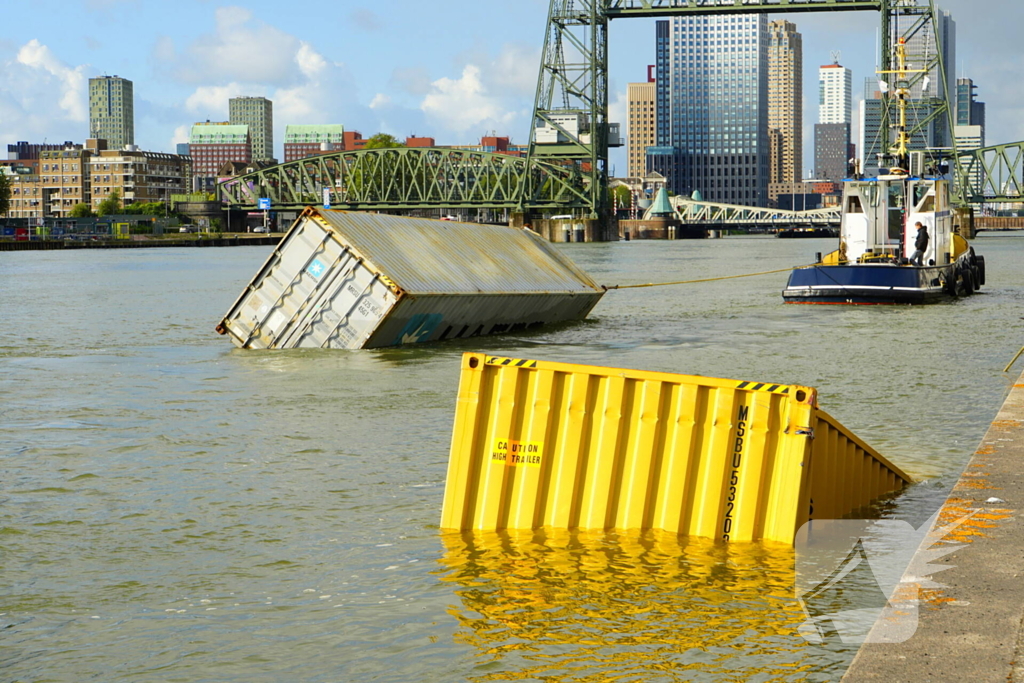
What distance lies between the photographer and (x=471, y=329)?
26.5 metres

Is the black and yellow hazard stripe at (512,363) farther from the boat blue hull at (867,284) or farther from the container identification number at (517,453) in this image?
the boat blue hull at (867,284)

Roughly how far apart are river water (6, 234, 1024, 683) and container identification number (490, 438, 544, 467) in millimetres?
544

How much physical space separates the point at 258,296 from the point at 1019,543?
18064 millimetres

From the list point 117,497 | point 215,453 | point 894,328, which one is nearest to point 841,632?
point 117,497

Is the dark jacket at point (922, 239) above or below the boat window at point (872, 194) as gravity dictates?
below

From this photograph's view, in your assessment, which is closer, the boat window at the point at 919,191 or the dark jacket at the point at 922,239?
the dark jacket at the point at 922,239

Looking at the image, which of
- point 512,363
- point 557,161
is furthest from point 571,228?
point 512,363

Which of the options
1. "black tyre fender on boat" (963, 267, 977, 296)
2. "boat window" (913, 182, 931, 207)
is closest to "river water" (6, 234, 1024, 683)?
"boat window" (913, 182, 931, 207)

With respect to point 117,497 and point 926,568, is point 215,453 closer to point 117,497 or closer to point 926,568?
point 117,497

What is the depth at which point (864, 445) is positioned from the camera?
9805mm

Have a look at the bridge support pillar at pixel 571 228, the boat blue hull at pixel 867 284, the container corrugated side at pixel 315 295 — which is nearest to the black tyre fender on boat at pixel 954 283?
the boat blue hull at pixel 867 284

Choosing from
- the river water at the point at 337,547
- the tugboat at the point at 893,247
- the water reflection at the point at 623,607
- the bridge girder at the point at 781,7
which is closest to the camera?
the water reflection at the point at 623,607

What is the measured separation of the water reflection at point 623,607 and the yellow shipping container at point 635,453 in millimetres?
174

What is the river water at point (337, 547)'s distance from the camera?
22.2 ft
